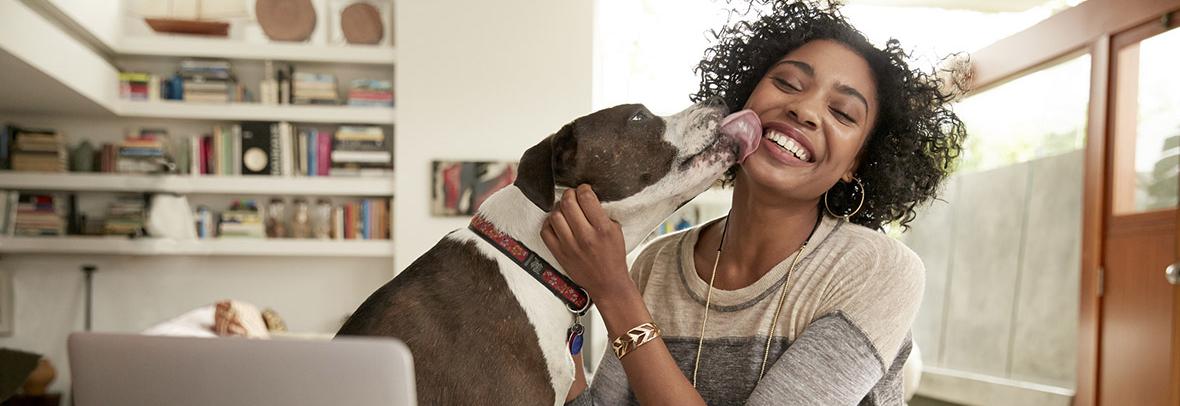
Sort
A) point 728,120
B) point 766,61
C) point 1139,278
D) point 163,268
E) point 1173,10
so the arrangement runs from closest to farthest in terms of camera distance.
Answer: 1. point 728,120
2. point 766,61
3. point 1173,10
4. point 1139,278
5. point 163,268

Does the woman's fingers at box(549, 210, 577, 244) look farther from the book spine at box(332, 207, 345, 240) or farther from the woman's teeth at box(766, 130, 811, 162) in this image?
the book spine at box(332, 207, 345, 240)

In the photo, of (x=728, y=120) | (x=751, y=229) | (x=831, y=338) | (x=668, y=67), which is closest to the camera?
(x=831, y=338)

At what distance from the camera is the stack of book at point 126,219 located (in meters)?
5.37

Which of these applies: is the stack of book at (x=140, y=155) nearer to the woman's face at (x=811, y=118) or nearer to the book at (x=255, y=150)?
the book at (x=255, y=150)

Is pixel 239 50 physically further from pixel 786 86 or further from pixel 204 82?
pixel 786 86

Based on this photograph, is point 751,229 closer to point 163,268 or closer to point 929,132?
point 929,132

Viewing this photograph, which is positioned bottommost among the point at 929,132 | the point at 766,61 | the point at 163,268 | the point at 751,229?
the point at 163,268

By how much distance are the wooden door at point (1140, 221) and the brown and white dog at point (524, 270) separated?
258 centimetres

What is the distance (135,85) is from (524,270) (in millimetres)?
5005

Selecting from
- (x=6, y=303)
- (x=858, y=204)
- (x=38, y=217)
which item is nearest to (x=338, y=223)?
(x=38, y=217)

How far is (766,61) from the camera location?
5.63 ft

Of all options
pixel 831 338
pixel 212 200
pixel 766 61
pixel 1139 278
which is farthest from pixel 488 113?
pixel 831 338

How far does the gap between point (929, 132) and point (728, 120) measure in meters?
0.45

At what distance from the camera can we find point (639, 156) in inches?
55.6
